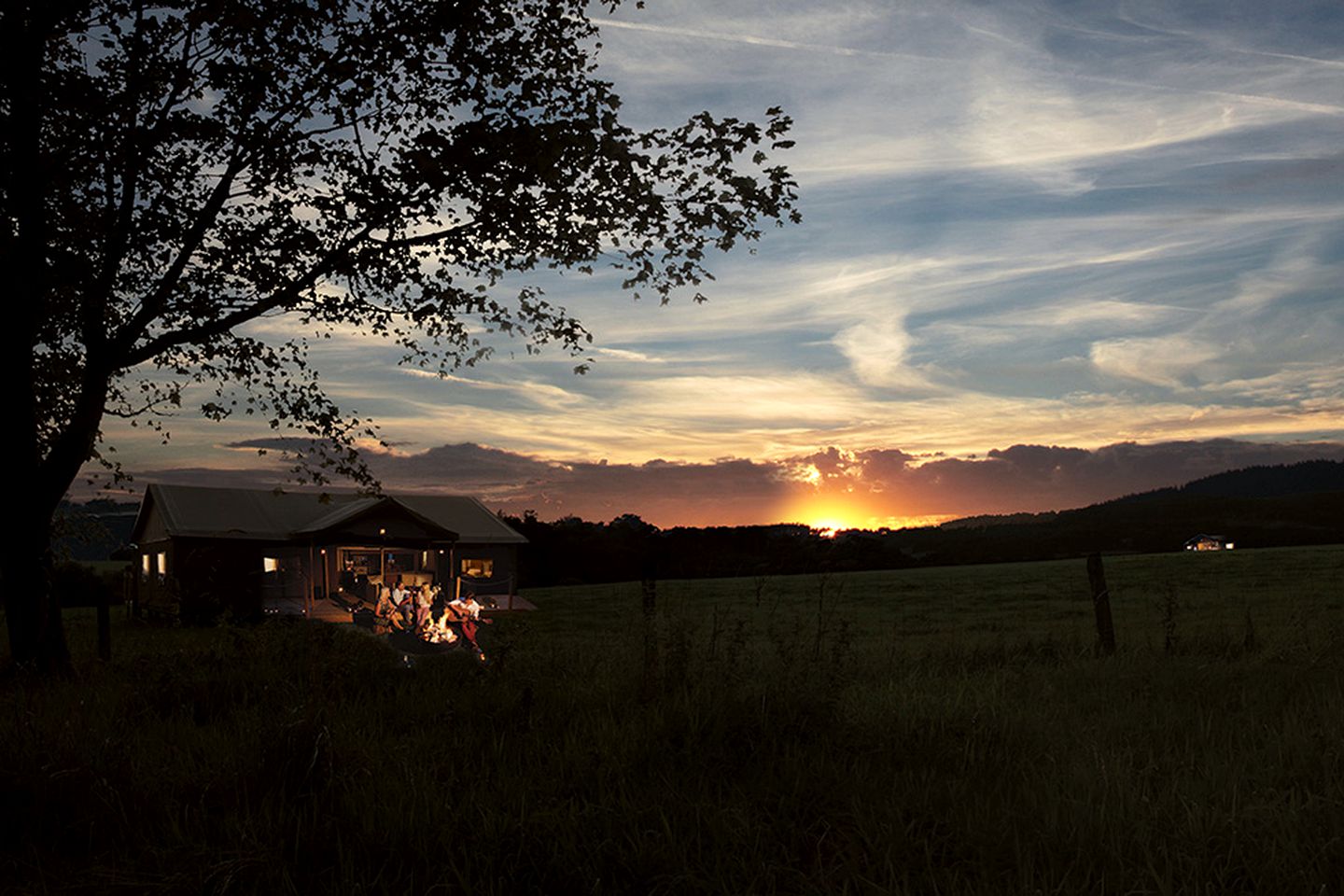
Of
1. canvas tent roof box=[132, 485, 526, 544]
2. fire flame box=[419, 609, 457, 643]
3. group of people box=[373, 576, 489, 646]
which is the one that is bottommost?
fire flame box=[419, 609, 457, 643]

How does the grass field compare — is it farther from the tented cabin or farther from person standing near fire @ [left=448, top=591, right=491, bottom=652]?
the tented cabin

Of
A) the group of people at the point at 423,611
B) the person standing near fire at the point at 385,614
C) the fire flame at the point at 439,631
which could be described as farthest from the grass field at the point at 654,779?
the person standing near fire at the point at 385,614

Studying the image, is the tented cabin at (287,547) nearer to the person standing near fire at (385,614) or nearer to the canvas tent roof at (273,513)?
the canvas tent roof at (273,513)

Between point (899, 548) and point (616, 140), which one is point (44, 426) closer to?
point (616, 140)

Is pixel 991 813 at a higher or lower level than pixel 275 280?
lower

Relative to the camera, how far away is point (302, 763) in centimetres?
588

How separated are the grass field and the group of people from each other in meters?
3.17

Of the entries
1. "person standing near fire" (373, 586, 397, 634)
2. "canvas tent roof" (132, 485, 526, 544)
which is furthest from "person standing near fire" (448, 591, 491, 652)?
"canvas tent roof" (132, 485, 526, 544)

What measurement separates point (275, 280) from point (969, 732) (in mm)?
10575

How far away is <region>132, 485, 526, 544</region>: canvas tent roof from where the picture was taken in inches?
1419

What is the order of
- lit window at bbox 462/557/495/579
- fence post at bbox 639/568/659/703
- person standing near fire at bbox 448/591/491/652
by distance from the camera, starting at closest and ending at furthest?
fence post at bbox 639/568/659/703
person standing near fire at bbox 448/591/491/652
lit window at bbox 462/557/495/579

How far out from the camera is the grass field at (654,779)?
4746 mm

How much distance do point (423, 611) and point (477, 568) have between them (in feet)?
96.3

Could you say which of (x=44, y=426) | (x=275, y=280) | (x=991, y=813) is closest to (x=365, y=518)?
(x=44, y=426)
